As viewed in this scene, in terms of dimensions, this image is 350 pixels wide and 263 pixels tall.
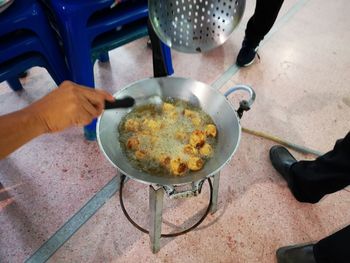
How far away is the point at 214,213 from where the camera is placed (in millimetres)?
1129

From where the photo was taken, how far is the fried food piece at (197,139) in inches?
33.2

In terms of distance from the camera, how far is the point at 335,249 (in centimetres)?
84

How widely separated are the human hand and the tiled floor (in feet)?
1.85

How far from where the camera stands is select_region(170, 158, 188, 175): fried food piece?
78 cm

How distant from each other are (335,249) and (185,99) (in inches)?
23.7

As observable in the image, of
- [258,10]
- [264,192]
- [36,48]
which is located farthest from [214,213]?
[258,10]

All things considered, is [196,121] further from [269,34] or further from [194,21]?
[269,34]

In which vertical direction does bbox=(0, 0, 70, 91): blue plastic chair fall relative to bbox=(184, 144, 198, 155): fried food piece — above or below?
above

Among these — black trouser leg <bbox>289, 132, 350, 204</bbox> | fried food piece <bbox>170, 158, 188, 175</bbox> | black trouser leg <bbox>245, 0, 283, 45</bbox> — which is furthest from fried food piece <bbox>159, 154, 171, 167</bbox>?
black trouser leg <bbox>245, 0, 283, 45</bbox>

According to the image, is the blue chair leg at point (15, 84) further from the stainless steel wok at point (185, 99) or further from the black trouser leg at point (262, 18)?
the black trouser leg at point (262, 18)

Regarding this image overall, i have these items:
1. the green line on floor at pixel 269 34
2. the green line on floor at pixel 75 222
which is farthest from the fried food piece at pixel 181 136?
the green line on floor at pixel 269 34

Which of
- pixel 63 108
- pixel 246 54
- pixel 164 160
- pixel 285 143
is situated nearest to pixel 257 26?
pixel 246 54

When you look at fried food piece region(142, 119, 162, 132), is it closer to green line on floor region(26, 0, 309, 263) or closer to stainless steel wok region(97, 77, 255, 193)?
stainless steel wok region(97, 77, 255, 193)

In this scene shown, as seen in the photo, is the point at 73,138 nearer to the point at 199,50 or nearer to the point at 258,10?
the point at 199,50
